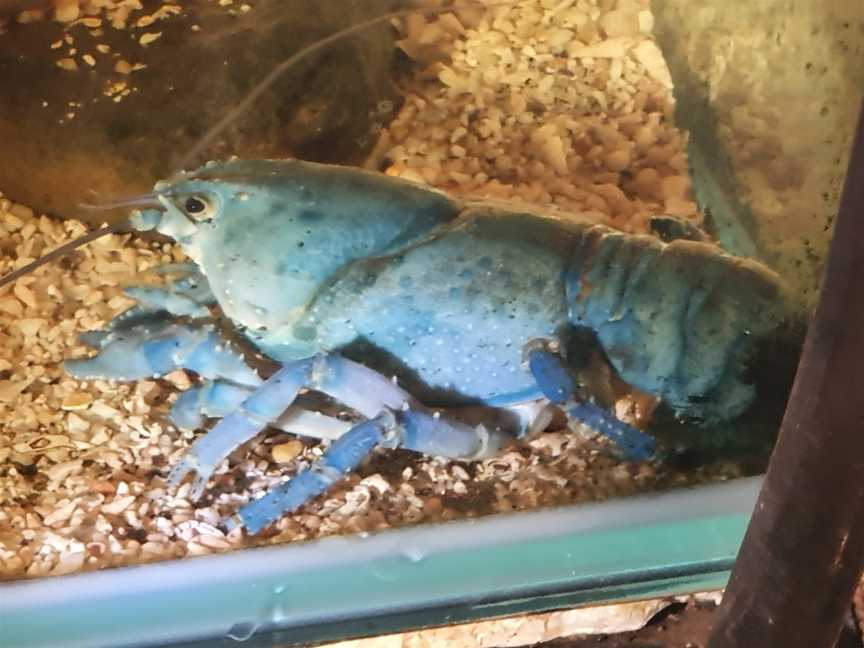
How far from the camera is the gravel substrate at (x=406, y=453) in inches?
40.9

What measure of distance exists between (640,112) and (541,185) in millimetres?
276

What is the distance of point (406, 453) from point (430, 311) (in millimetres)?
181

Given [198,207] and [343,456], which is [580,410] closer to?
[343,456]

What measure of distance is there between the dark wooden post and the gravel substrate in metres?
0.26

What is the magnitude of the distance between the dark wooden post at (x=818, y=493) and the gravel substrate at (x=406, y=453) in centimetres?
26

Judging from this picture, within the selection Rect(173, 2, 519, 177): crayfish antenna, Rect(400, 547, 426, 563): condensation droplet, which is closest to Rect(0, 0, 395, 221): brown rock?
Rect(173, 2, 519, 177): crayfish antenna

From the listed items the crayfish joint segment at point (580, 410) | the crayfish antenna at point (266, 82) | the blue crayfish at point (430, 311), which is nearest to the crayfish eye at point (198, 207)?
the blue crayfish at point (430, 311)

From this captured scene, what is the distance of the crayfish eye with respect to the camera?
1.08 metres

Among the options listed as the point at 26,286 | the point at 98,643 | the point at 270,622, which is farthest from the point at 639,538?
the point at 26,286

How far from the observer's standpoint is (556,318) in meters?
1.07

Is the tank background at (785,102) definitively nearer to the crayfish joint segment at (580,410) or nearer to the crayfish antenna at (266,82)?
the crayfish joint segment at (580,410)

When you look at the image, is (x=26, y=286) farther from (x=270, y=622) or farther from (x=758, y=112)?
(x=758, y=112)

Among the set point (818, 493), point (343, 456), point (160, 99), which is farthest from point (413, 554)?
point (160, 99)

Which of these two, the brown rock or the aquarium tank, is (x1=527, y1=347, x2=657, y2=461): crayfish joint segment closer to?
the aquarium tank
